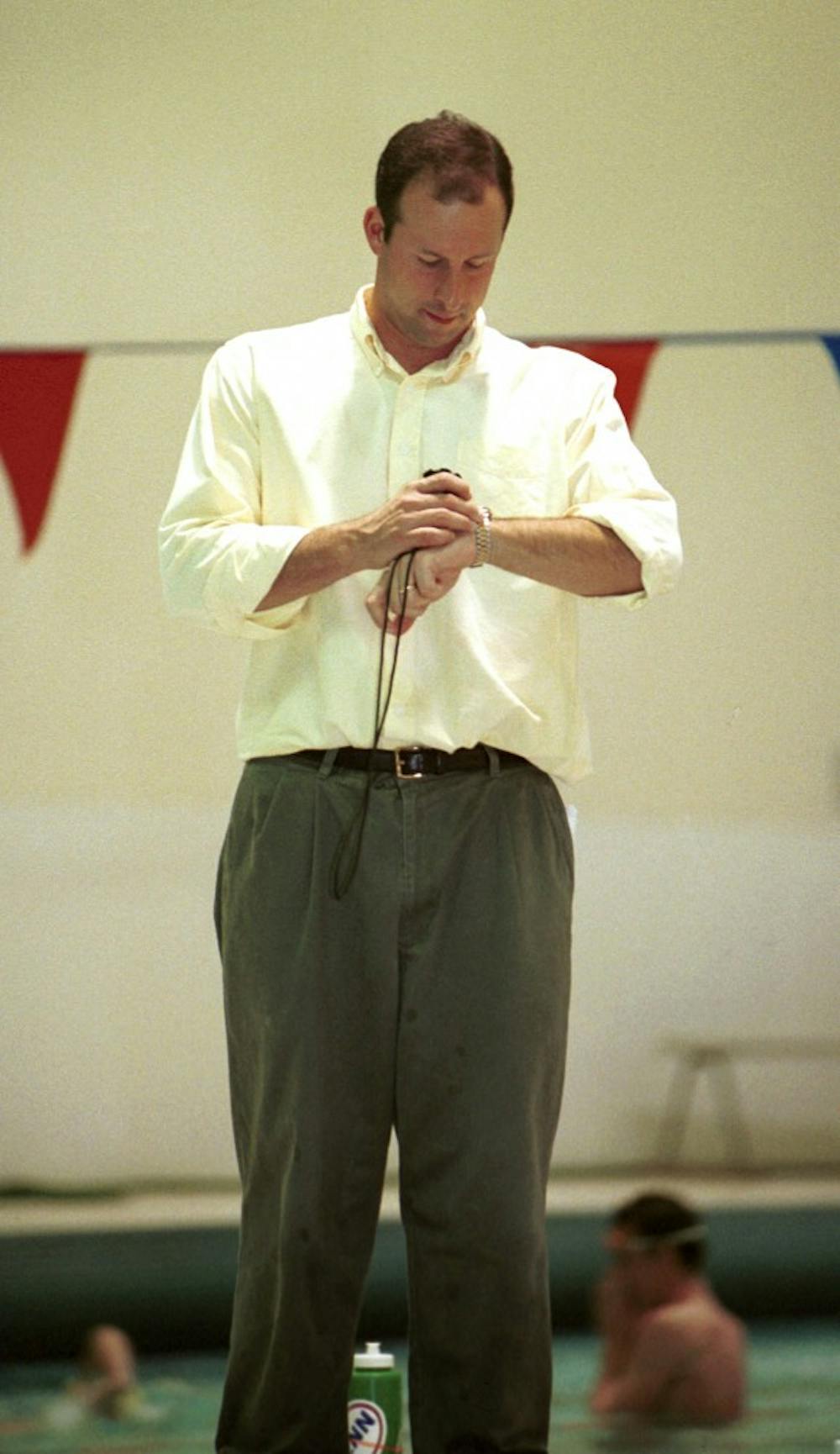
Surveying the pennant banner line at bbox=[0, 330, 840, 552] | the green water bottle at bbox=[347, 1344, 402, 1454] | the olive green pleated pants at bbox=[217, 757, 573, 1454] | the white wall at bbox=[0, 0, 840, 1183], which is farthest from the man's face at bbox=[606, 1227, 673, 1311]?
the pennant banner line at bbox=[0, 330, 840, 552]

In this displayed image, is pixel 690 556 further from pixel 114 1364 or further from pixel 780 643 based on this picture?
pixel 114 1364

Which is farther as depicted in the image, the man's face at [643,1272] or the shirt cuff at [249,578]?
the man's face at [643,1272]

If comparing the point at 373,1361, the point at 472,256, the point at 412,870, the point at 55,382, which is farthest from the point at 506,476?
the point at 55,382

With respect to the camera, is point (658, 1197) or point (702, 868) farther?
point (702, 868)

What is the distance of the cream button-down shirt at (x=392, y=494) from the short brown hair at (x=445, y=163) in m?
0.17

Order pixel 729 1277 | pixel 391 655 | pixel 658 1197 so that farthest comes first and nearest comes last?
pixel 729 1277 → pixel 658 1197 → pixel 391 655

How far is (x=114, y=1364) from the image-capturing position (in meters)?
2.87

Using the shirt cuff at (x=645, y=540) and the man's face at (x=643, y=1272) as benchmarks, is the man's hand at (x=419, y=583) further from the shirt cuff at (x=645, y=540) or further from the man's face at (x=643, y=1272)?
the man's face at (x=643, y=1272)

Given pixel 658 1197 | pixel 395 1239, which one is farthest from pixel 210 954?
pixel 658 1197

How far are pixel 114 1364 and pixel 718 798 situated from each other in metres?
1.53

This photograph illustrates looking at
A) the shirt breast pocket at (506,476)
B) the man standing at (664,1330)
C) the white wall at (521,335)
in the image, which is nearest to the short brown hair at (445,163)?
the shirt breast pocket at (506,476)

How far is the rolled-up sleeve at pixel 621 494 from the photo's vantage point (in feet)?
6.37

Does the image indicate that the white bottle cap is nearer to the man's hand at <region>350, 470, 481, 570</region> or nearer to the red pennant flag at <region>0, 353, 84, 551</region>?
the man's hand at <region>350, 470, 481, 570</region>

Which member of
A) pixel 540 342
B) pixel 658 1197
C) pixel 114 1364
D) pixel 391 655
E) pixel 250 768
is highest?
pixel 540 342
